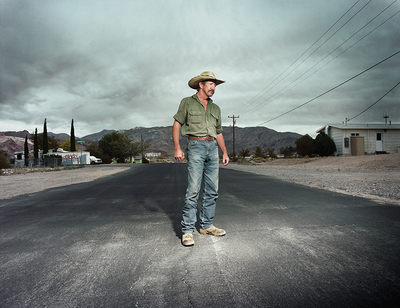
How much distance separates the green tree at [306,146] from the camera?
3083 cm

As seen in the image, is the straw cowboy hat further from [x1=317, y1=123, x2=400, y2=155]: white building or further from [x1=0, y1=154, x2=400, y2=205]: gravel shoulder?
[x1=317, y1=123, x2=400, y2=155]: white building

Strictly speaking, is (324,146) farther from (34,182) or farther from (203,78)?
(203,78)

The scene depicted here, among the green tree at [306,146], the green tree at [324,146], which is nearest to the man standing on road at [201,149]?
the green tree at [324,146]

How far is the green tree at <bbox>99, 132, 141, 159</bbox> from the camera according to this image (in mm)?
70375

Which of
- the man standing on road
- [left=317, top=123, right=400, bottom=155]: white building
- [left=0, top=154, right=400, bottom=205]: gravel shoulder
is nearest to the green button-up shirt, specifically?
the man standing on road

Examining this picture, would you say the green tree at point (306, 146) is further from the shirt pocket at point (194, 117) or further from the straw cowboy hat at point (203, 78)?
the shirt pocket at point (194, 117)

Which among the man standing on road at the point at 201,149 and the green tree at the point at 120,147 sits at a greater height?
the green tree at the point at 120,147

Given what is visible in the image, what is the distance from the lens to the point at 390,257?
226cm

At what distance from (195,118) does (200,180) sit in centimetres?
78

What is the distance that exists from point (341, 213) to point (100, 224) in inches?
151

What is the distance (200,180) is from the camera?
3053 millimetres

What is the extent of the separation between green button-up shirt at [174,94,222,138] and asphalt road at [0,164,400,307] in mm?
1309

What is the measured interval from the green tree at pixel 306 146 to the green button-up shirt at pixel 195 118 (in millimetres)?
30475

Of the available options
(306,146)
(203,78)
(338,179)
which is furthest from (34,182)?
(306,146)
